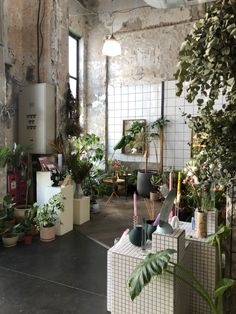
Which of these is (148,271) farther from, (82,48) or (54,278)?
(82,48)

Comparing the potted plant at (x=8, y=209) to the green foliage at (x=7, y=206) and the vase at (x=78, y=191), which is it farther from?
the vase at (x=78, y=191)

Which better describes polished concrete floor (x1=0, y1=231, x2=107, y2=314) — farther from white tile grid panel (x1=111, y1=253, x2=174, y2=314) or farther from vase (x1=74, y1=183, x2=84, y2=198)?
vase (x1=74, y1=183, x2=84, y2=198)

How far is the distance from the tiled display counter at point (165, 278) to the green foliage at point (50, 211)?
192cm

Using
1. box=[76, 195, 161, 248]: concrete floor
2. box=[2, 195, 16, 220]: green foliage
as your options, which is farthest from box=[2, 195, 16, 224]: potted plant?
box=[76, 195, 161, 248]: concrete floor

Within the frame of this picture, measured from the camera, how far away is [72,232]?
398cm

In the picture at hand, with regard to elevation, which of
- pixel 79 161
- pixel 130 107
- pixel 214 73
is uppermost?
pixel 130 107

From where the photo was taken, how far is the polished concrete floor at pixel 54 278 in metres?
2.21

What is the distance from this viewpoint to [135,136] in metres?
6.44

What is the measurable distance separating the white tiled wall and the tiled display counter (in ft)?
14.4

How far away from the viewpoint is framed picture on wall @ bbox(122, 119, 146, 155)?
640 centimetres

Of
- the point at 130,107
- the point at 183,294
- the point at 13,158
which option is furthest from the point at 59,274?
the point at 130,107

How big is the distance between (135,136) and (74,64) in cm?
247

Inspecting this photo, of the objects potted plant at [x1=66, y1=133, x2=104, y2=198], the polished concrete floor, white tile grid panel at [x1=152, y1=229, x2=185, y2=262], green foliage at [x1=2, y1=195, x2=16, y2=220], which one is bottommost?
the polished concrete floor

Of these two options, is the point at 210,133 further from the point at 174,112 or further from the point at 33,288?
the point at 174,112
